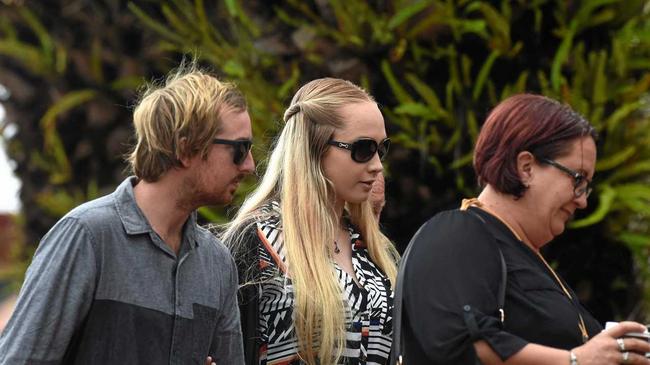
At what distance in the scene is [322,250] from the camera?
3.57m

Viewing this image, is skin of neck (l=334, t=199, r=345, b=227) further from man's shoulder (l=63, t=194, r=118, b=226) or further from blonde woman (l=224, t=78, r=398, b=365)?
man's shoulder (l=63, t=194, r=118, b=226)

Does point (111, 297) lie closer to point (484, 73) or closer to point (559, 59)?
point (484, 73)

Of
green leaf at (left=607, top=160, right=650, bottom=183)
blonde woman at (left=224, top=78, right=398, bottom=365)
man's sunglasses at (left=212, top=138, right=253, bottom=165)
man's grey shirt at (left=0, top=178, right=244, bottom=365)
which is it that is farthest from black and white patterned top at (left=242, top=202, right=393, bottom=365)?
green leaf at (left=607, top=160, right=650, bottom=183)

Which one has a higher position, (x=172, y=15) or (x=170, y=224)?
(x=172, y=15)

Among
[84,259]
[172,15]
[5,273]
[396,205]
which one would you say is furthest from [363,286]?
[5,273]

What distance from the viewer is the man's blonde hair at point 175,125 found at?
2900 mm

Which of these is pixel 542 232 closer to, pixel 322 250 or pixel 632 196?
pixel 322 250

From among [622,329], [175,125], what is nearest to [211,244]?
[175,125]

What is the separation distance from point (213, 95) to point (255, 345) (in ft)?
2.76

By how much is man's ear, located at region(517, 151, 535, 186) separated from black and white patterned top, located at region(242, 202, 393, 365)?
2.57 ft

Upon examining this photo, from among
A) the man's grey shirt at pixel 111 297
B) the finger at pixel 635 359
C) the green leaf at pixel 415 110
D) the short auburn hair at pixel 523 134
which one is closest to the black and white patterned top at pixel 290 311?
the man's grey shirt at pixel 111 297

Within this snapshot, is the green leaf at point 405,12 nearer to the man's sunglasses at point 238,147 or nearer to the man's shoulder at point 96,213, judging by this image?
the man's sunglasses at point 238,147

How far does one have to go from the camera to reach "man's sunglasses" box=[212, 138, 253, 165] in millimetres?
2969

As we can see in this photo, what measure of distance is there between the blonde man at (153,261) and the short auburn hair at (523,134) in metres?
0.63
